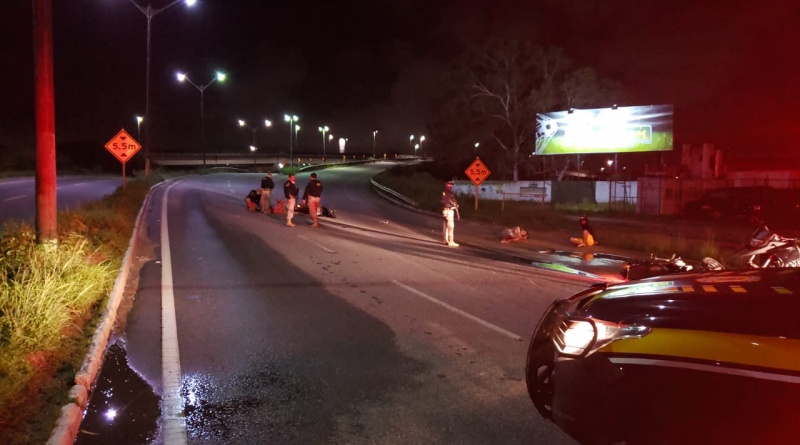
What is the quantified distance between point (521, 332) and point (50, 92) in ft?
25.4

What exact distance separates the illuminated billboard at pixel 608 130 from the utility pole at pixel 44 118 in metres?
37.7

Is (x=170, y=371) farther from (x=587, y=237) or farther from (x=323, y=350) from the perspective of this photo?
(x=587, y=237)

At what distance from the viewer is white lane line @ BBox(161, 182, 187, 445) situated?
16.6 ft

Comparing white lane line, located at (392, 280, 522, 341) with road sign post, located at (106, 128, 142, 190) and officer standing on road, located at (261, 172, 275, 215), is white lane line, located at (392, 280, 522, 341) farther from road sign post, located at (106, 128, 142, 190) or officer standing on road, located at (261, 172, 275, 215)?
road sign post, located at (106, 128, 142, 190)

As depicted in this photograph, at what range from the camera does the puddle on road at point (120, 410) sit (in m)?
4.92

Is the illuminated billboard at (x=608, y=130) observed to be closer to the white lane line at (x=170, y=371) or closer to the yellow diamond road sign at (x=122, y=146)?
the yellow diamond road sign at (x=122, y=146)

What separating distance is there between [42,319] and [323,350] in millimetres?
2905

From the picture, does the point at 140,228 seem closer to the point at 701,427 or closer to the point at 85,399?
the point at 85,399

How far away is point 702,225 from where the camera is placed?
2912 centimetres

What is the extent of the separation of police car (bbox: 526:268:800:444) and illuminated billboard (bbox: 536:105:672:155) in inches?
1570

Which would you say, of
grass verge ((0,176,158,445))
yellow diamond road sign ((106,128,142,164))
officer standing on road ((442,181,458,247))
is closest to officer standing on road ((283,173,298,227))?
officer standing on road ((442,181,458,247))

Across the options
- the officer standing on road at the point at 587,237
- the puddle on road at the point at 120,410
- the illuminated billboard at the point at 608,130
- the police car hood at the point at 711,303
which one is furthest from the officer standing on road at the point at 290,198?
the illuminated billboard at the point at 608,130

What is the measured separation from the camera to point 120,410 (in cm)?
544

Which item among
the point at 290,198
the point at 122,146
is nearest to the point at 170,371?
the point at 290,198
